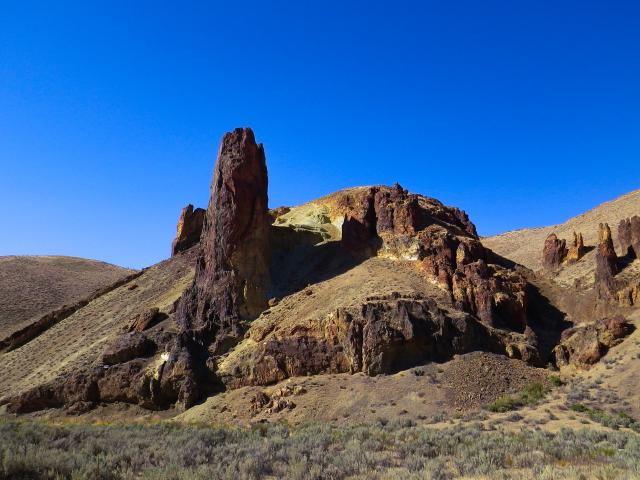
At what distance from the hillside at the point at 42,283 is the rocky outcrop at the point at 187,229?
16416 millimetres

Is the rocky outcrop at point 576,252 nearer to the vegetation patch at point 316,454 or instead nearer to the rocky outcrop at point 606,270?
the rocky outcrop at point 606,270

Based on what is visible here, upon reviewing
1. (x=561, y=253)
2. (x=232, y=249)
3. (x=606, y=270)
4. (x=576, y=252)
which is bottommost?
(x=606, y=270)

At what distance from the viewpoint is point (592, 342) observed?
104ft

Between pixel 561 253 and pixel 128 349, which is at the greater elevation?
pixel 561 253

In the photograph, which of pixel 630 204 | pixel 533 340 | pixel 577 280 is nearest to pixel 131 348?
pixel 533 340

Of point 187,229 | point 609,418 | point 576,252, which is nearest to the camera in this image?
point 609,418

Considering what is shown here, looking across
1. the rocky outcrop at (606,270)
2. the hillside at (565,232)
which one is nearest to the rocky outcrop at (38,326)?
the rocky outcrop at (606,270)

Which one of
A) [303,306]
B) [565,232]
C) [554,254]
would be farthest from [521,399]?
[565,232]

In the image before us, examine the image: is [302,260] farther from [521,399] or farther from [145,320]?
[521,399]

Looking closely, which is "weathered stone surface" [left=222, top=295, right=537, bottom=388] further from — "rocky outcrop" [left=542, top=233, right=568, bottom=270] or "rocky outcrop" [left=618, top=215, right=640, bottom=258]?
"rocky outcrop" [left=542, top=233, right=568, bottom=270]

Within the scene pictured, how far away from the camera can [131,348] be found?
37.1 metres

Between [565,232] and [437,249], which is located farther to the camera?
[565,232]

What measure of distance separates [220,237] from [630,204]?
2673 inches

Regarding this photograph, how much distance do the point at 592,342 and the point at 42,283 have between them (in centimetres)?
7686
